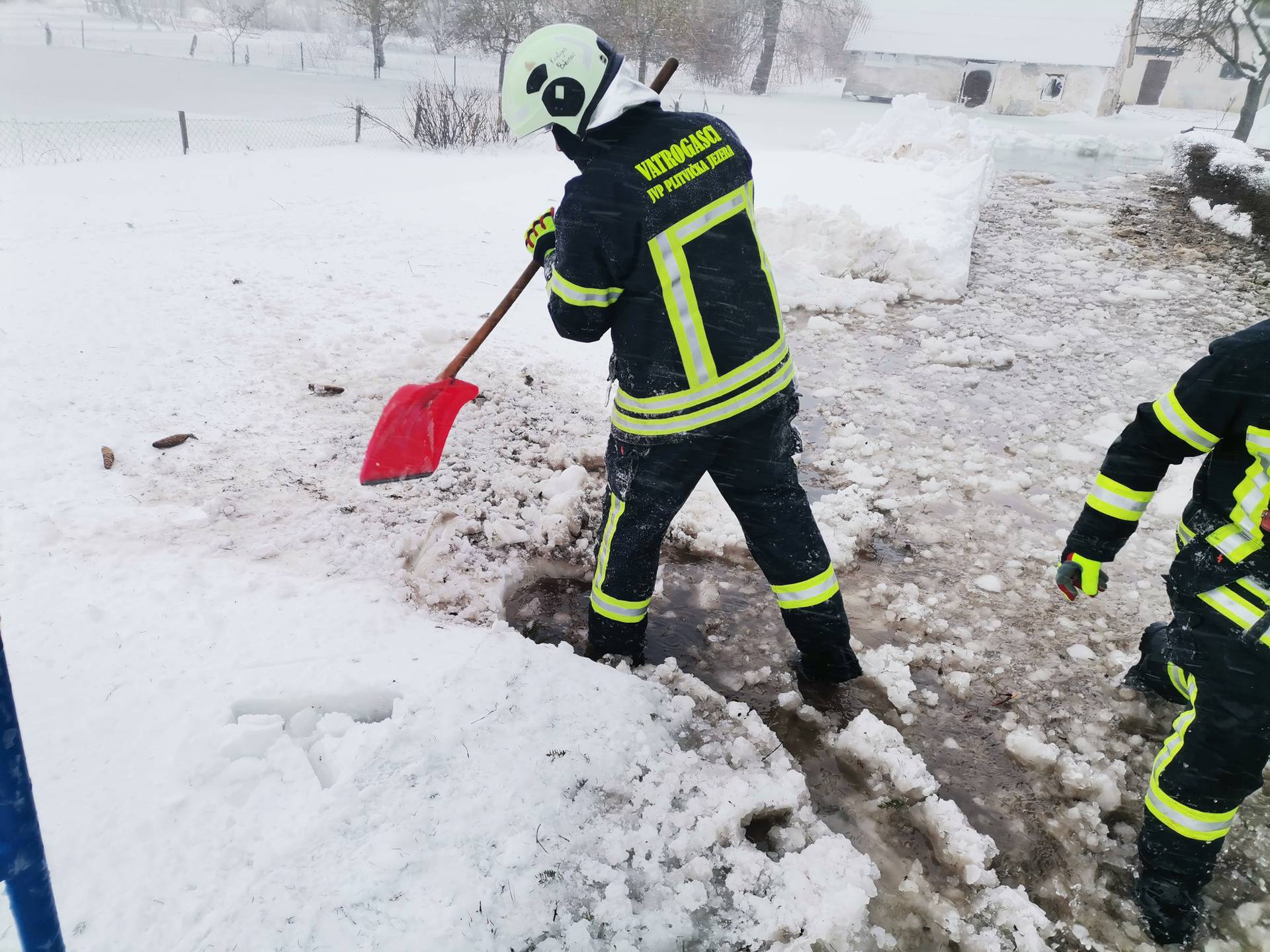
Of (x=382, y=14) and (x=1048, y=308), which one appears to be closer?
(x=1048, y=308)

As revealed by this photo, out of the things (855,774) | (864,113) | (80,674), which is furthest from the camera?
(864,113)

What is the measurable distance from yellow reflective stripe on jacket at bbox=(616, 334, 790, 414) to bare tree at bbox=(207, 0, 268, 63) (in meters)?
38.4

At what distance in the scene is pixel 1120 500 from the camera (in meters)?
2.05

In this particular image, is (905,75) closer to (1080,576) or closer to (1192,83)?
(1192,83)

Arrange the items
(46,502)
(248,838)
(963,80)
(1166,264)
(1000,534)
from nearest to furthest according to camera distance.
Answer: (248,838), (46,502), (1000,534), (1166,264), (963,80)

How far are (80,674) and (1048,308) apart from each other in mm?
7048

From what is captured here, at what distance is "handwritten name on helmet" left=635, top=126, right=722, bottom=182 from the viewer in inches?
82.5

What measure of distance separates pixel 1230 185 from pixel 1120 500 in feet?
39.4

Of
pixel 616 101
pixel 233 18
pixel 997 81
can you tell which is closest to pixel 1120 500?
pixel 616 101

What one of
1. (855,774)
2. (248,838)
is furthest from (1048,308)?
(248,838)

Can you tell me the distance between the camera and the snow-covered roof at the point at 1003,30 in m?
30.8

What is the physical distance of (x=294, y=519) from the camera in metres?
3.20

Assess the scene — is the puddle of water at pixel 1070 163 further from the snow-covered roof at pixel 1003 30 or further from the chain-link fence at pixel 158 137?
the snow-covered roof at pixel 1003 30

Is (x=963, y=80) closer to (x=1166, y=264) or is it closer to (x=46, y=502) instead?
(x=1166, y=264)
